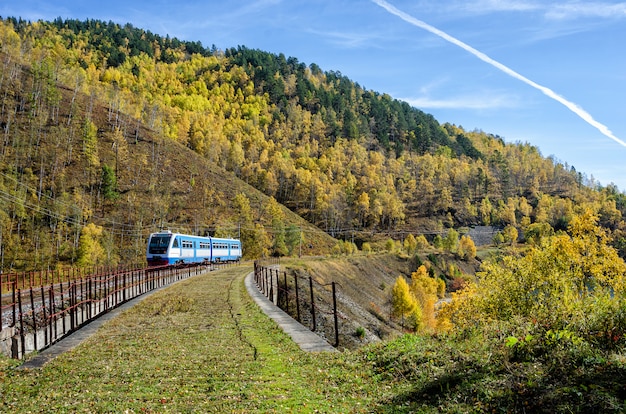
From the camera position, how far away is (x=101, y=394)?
317 inches

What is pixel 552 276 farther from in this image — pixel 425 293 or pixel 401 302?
pixel 425 293

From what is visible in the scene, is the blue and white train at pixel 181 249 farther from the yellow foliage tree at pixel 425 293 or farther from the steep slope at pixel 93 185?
the yellow foliage tree at pixel 425 293

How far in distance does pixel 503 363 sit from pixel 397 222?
16316 cm

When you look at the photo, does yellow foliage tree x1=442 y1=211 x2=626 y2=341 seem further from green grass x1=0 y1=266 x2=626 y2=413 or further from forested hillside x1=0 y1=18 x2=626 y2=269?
forested hillside x1=0 y1=18 x2=626 y2=269

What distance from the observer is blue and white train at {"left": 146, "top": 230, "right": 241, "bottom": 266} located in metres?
45.3

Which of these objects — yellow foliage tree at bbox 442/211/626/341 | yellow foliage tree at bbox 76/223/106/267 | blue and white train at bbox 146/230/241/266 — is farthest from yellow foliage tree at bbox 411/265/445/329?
yellow foliage tree at bbox 76/223/106/267

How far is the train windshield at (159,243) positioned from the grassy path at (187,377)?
31.2 m

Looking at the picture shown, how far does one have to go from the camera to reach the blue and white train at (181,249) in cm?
4528

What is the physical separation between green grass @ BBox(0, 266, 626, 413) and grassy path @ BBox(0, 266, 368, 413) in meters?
0.02

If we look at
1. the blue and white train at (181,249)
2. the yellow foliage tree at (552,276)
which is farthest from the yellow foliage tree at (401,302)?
the yellow foliage tree at (552,276)

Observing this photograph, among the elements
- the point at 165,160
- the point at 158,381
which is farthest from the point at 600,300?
the point at 165,160

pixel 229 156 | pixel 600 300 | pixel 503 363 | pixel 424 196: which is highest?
pixel 229 156

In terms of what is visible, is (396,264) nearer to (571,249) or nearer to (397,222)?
(397,222)

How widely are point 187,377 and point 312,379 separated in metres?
2.48
